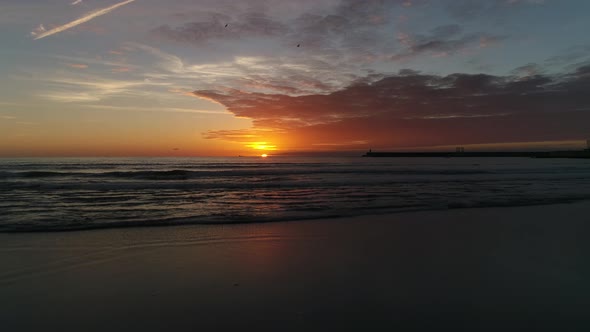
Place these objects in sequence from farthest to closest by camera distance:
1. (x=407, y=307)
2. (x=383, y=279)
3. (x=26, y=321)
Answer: (x=383, y=279) → (x=407, y=307) → (x=26, y=321)

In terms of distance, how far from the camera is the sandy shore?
4.03 metres

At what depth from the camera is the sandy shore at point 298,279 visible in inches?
159

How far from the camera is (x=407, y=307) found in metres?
4.34

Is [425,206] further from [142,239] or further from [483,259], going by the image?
[142,239]

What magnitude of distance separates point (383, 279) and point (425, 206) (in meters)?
8.19

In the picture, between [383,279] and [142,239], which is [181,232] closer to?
[142,239]

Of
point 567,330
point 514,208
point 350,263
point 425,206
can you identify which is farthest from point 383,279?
point 514,208

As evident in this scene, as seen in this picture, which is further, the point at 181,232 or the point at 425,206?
the point at 425,206

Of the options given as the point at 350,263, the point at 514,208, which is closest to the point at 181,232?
the point at 350,263

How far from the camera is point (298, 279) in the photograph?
5344 millimetres

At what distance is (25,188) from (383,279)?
796 inches

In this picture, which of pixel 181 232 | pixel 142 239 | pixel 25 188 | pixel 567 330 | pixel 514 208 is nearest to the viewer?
pixel 567 330

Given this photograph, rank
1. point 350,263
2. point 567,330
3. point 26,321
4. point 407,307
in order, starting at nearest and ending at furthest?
point 567,330 → point 26,321 → point 407,307 → point 350,263

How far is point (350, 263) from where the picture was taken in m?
6.10
